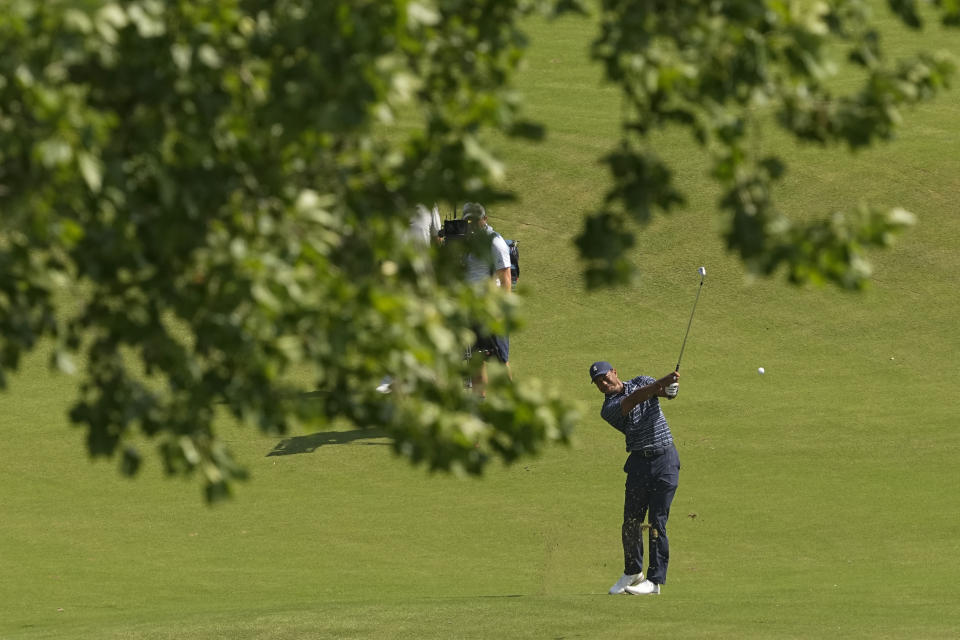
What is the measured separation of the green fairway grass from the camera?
10648 millimetres

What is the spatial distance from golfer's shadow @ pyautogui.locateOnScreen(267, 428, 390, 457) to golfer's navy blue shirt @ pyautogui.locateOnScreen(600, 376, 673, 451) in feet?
11.8

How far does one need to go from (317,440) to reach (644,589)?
529cm

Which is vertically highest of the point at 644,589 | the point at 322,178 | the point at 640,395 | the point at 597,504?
the point at 322,178

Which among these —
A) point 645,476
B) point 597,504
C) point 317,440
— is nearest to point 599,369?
point 645,476

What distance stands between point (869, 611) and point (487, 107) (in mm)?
6557

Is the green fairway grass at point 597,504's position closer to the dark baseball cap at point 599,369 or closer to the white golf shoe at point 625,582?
the white golf shoe at point 625,582

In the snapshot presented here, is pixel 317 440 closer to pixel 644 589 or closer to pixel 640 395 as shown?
pixel 640 395

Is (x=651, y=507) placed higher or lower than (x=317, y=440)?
lower

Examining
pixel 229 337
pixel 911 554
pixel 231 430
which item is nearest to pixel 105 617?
pixel 231 430

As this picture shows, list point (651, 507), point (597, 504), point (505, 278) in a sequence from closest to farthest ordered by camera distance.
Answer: point (651, 507) → point (597, 504) → point (505, 278)

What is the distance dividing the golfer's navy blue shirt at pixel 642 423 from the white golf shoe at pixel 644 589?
114 centimetres

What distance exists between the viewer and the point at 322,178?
16.4 ft

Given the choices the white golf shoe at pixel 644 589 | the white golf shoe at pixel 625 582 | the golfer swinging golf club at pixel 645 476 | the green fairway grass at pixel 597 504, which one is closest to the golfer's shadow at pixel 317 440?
the green fairway grass at pixel 597 504

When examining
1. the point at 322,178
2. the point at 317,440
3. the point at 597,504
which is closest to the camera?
the point at 322,178
